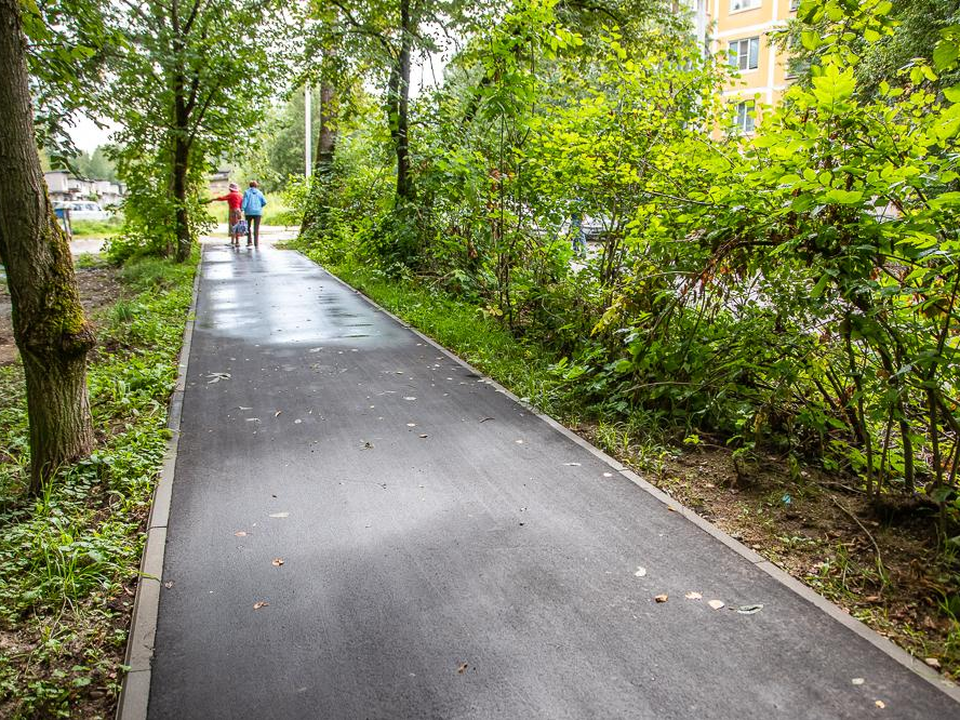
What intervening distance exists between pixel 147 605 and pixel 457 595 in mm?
1557

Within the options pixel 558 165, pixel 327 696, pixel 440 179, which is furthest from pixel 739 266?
pixel 440 179

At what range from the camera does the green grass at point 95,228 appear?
34.0m

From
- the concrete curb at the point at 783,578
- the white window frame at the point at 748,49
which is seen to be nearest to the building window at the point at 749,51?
the white window frame at the point at 748,49

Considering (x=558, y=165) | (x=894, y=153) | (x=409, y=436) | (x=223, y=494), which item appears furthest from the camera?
(x=558, y=165)

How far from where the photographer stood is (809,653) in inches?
120

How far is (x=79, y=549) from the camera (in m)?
3.76

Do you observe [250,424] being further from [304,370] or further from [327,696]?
[327,696]

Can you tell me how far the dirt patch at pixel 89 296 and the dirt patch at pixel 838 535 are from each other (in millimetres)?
8145

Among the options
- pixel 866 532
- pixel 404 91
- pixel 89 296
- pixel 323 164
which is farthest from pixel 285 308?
pixel 323 164

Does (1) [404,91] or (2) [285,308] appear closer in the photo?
(2) [285,308]

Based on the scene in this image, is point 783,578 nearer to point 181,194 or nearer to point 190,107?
point 190,107

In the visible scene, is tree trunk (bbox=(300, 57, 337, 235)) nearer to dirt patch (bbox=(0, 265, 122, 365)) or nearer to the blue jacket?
the blue jacket

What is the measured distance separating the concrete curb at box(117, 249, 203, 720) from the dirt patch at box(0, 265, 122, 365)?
5.00 meters

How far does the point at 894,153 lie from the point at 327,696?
171 inches
